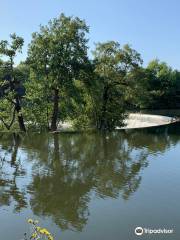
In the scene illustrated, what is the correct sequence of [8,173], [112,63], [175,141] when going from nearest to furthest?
1. [8,173]
2. [175,141]
3. [112,63]

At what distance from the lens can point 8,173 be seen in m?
21.8

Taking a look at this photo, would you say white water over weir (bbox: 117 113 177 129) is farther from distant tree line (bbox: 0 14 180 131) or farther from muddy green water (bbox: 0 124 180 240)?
muddy green water (bbox: 0 124 180 240)

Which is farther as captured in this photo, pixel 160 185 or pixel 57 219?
pixel 160 185

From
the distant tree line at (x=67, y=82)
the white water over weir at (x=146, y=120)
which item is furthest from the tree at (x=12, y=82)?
the white water over weir at (x=146, y=120)

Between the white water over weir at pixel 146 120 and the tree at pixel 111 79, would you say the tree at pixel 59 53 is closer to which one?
the tree at pixel 111 79

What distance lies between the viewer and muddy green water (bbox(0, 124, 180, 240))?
14422mm

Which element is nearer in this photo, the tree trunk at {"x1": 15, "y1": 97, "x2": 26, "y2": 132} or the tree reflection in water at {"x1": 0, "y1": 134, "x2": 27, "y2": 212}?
the tree reflection in water at {"x1": 0, "y1": 134, "x2": 27, "y2": 212}

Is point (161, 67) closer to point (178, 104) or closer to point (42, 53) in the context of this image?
point (178, 104)

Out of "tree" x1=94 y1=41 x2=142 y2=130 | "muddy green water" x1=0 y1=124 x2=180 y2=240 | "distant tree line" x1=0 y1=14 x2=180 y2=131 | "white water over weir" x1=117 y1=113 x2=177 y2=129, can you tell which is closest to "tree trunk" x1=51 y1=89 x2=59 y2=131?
"distant tree line" x1=0 y1=14 x2=180 y2=131

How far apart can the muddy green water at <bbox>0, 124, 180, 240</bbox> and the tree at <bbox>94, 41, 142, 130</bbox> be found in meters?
14.4

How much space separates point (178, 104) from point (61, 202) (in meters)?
106

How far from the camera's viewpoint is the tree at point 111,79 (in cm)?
4591

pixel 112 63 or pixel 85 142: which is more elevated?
pixel 112 63

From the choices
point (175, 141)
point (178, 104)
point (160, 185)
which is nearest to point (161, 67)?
point (178, 104)
